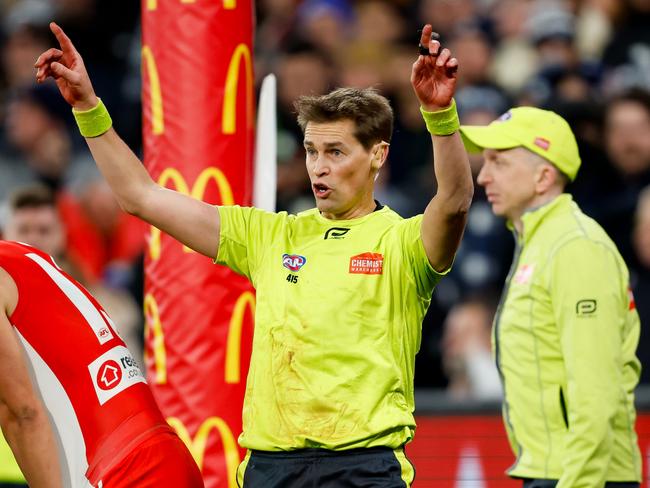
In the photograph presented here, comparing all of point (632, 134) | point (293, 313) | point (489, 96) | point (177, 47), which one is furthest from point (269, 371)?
point (489, 96)

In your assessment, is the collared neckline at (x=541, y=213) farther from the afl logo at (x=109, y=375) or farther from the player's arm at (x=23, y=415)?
the player's arm at (x=23, y=415)

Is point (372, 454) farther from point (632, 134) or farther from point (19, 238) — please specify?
point (632, 134)

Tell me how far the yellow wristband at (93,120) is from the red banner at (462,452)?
266 cm

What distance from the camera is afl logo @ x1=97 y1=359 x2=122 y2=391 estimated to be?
374 centimetres

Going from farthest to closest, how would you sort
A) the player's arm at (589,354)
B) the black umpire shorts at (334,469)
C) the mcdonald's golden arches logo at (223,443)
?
the mcdonald's golden arches logo at (223,443), the player's arm at (589,354), the black umpire shorts at (334,469)

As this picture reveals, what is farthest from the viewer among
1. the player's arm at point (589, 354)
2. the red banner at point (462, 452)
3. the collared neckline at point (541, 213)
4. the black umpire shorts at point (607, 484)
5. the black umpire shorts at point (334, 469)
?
the red banner at point (462, 452)

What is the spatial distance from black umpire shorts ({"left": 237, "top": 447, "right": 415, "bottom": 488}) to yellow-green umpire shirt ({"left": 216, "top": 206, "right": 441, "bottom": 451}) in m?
0.03

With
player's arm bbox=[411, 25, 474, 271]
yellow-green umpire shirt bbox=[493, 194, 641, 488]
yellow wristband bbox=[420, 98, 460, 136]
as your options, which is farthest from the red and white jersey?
yellow-green umpire shirt bbox=[493, 194, 641, 488]

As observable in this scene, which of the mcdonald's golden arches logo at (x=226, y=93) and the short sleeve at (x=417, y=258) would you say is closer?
the short sleeve at (x=417, y=258)

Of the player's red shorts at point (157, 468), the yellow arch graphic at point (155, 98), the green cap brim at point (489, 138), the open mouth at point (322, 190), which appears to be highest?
the yellow arch graphic at point (155, 98)

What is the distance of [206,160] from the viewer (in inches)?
189

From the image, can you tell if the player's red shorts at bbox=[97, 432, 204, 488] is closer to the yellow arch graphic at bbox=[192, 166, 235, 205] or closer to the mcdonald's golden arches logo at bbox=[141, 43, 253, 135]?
the yellow arch graphic at bbox=[192, 166, 235, 205]

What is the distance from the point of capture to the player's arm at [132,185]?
371 centimetres

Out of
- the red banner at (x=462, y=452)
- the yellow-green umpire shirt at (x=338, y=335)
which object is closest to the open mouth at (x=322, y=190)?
the yellow-green umpire shirt at (x=338, y=335)
